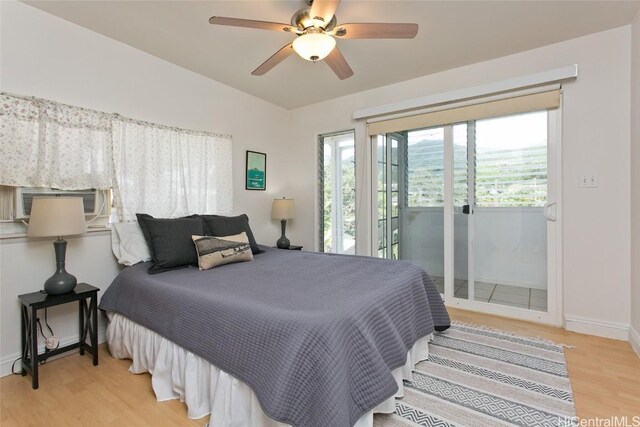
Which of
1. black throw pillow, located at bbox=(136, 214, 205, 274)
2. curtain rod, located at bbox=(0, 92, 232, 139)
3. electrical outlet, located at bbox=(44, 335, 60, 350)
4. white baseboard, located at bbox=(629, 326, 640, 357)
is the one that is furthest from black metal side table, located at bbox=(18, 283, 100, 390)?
white baseboard, located at bbox=(629, 326, 640, 357)

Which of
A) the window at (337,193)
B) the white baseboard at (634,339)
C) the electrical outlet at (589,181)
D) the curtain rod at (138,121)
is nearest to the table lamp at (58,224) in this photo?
the curtain rod at (138,121)

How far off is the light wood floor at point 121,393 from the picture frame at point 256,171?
7.40 feet

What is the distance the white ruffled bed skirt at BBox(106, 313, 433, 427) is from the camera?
146 cm

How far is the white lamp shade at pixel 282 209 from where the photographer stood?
3.99 m

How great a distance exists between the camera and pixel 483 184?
10.3 feet

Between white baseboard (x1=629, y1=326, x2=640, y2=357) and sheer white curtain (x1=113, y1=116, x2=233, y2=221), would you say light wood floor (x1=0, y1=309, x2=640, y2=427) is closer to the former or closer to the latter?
white baseboard (x1=629, y1=326, x2=640, y2=357)

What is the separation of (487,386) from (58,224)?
112 inches

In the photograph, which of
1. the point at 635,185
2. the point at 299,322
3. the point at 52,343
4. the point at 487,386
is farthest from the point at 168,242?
the point at 635,185

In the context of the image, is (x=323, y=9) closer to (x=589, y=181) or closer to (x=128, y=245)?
(x=128, y=245)

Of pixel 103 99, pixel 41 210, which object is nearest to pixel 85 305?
pixel 41 210

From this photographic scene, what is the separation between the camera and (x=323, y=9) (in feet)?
5.70

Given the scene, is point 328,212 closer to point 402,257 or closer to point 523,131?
point 402,257

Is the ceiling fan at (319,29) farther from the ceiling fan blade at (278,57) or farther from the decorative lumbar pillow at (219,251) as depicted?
the decorative lumbar pillow at (219,251)

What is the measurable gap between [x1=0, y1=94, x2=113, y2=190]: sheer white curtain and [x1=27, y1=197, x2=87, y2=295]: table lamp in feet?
1.03
